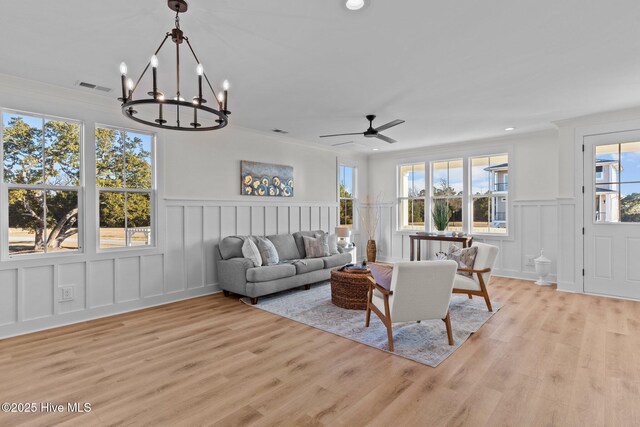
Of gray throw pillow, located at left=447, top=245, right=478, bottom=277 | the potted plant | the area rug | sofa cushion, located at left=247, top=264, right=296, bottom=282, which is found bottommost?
the area rug

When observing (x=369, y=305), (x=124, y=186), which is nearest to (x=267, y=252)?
(x=369, y=305)

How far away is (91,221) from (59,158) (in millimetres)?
794

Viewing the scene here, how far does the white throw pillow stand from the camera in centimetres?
480

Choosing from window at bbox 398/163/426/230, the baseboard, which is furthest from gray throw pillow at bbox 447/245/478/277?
the baseboard

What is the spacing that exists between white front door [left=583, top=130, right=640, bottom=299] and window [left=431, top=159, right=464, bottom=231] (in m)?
2.23

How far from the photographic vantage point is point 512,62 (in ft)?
10.2

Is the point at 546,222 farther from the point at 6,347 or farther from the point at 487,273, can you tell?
the point at 6,347

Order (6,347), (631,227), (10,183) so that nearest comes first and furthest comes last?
(6,347), (10,183), (631,227)

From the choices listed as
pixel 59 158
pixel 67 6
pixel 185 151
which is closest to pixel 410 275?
pixel 67 6

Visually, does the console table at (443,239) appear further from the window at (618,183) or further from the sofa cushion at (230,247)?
the sofa cushion at (230,247)

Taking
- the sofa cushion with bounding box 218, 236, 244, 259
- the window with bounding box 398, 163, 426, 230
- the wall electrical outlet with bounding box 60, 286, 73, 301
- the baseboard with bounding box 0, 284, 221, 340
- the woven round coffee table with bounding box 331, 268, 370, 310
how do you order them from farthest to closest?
1. the window with bounding box 398, 163, 426, 230
2. the sofa cushion with bounding box 218, 236, 244, 259
3. the woven round coffee table with bounding box 331, 268, 370, 310
4. the wall electrical outlet with bounding box 60, 286, 73, 301
5. the baseboard with bounding box 0, 284, 221, 340

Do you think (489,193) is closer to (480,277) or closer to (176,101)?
(480,277)

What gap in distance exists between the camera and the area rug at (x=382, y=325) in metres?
3.10

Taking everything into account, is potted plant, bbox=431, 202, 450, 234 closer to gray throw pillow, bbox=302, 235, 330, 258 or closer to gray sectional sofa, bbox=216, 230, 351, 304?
gray sectional sofa, bbox=216, 230, 351, 304
